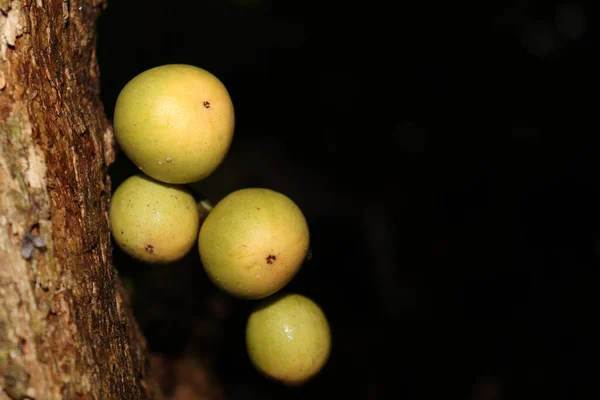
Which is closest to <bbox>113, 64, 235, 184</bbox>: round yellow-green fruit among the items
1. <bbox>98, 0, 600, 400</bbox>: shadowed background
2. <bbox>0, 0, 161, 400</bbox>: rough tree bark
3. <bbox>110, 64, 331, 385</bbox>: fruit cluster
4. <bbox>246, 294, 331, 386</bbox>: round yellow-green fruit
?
<bbox>110, 64, 331, 385</bbox>: fruit cluster

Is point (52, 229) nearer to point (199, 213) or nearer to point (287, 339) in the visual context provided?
point (199, 213)

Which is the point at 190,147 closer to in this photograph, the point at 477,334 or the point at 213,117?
the point at 213,117

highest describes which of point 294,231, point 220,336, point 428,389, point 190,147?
point 190,147

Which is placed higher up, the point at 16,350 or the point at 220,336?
the point at 16,350

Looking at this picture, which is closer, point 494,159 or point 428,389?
point 428,389

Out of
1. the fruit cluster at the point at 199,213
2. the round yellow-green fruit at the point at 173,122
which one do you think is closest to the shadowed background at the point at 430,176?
the fruit cluster at the point at 199,213

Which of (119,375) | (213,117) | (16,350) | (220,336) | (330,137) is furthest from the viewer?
(330,137)

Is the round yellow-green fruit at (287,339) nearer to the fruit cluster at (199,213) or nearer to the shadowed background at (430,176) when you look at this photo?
the fruit cluster at (199,213)

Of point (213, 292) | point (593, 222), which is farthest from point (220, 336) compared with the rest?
point (593, 222)
